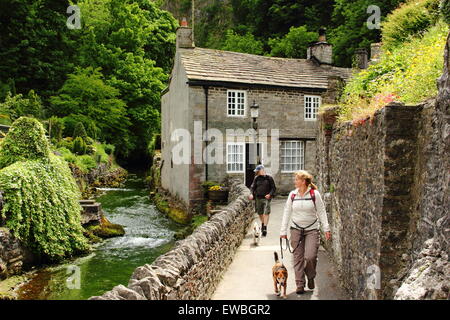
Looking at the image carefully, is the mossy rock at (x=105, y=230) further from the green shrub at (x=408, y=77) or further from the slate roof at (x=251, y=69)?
the green shrub at (x=408, y=77)

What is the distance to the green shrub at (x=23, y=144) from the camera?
553 inches

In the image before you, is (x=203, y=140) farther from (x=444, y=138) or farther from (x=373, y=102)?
(x=444, y=138)

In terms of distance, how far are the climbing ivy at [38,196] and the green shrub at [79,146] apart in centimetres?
1590

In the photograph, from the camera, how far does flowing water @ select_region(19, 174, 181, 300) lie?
1163cm

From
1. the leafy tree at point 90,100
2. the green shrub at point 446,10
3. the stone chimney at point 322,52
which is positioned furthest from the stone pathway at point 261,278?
the leafy tree at point 90,100

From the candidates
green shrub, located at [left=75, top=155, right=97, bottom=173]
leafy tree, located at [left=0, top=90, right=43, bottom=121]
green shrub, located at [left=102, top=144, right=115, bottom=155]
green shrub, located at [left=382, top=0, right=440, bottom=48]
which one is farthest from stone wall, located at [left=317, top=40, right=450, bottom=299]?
green shrub, located at [left=102, top=144, right=115, bottom=155]

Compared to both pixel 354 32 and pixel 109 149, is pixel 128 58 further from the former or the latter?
pixel 354 32

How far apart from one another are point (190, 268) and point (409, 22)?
8236 mm

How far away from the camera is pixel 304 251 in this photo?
6941 millimetres

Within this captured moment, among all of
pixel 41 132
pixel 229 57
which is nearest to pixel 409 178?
pixel 41 132

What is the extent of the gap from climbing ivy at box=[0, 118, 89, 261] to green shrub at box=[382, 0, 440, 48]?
11.5 metres

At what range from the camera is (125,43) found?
134ft

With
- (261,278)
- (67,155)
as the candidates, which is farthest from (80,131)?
(261,278)

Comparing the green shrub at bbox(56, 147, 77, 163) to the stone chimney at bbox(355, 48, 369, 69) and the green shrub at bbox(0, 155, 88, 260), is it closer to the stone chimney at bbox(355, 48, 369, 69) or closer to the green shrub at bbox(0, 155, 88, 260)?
the green shrub at bbox(0, 155, 88, 260)
